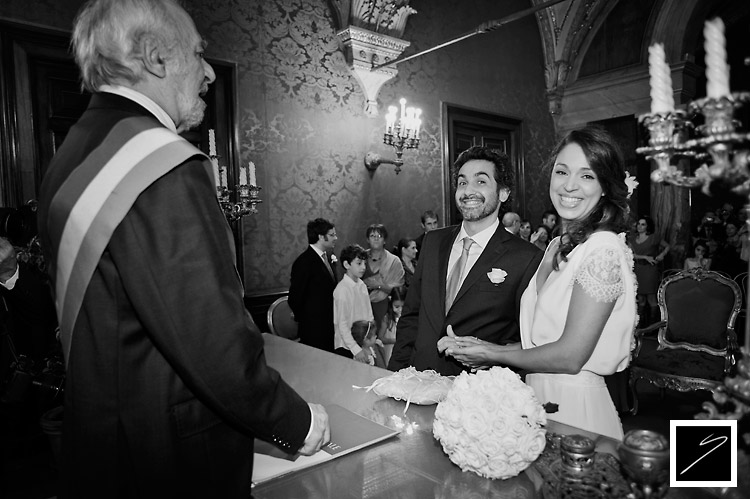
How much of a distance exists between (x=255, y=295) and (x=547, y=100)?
7.02 m

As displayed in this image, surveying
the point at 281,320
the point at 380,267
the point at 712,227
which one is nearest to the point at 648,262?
the point at 712,227

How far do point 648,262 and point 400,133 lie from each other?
4.58 meters

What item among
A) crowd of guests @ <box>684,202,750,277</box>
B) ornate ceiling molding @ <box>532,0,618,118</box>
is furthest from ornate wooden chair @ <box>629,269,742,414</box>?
ornate ceiling molding @ <box>532,0,618,118</box>

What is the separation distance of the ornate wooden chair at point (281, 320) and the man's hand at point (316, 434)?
7.94 feet

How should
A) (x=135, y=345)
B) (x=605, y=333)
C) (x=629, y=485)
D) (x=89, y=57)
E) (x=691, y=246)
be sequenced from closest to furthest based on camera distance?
1. (x=629, y=485)
2. (x=135, y=345)
3. (x=89, y=57)
4. (x=605, y=333)
5. (x=691, y=246)

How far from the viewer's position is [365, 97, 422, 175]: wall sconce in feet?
21.2

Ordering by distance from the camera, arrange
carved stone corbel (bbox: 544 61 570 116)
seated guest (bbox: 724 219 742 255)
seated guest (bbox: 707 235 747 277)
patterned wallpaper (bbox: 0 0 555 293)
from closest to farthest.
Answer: patterned wallpaper (bbox: 0 0 555 293) < seated guest (bbox: 724 219 742 255) < seated guest (bbox: 707 235 747 277) < carved stone corbel (bbox: 544 61 570 116)

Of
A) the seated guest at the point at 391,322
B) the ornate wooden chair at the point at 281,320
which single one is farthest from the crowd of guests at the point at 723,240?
the ornate wooden chair at the point at 281,320

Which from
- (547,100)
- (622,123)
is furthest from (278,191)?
(622,123)

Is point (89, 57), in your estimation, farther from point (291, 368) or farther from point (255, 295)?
point (255, 295)

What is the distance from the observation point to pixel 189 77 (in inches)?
52.0

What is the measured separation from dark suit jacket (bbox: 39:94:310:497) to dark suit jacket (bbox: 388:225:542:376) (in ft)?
4.38

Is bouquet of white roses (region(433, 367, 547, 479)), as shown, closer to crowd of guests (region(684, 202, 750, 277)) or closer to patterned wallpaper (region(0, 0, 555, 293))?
patterned wallpaper (region(0, 0, 555, 293))

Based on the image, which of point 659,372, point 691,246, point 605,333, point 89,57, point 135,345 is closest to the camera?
point 135,345
